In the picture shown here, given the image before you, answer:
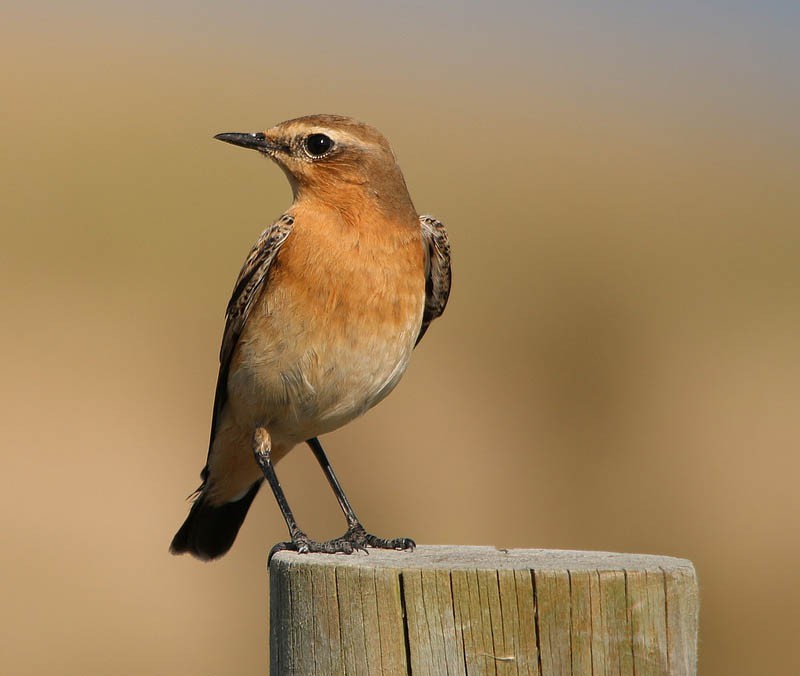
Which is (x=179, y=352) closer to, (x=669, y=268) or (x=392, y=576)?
(x=669, y=268)

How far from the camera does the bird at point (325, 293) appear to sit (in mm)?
6547

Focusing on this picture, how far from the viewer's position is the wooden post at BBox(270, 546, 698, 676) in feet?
13.7

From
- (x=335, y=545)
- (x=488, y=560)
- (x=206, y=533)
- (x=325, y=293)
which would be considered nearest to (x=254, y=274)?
(x=325, y=293)

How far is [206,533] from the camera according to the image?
7.79 meters

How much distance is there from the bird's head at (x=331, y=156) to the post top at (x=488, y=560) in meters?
2.19

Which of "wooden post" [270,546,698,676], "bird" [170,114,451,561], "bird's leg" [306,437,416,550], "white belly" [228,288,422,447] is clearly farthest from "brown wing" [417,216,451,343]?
"wooden post" [270,546,698,676]

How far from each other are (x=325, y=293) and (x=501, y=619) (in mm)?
2698

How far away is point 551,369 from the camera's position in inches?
639

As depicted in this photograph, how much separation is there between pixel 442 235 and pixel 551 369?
361 inches

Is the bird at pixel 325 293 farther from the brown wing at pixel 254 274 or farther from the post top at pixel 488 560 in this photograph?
the post top at pixel 488 560

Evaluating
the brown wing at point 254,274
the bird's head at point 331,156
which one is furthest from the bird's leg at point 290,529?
the bird's head at point 331,156

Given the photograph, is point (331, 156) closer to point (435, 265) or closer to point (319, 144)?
point (319, 144)

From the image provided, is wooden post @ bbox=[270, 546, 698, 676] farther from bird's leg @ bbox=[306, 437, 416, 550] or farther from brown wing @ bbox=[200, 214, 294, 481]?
brown wing @ bbox=[200, 214, 294, 481]

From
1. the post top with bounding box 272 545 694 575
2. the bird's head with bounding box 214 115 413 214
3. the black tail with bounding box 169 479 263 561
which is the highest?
the bird's head with bounding box 214 115 413 214
